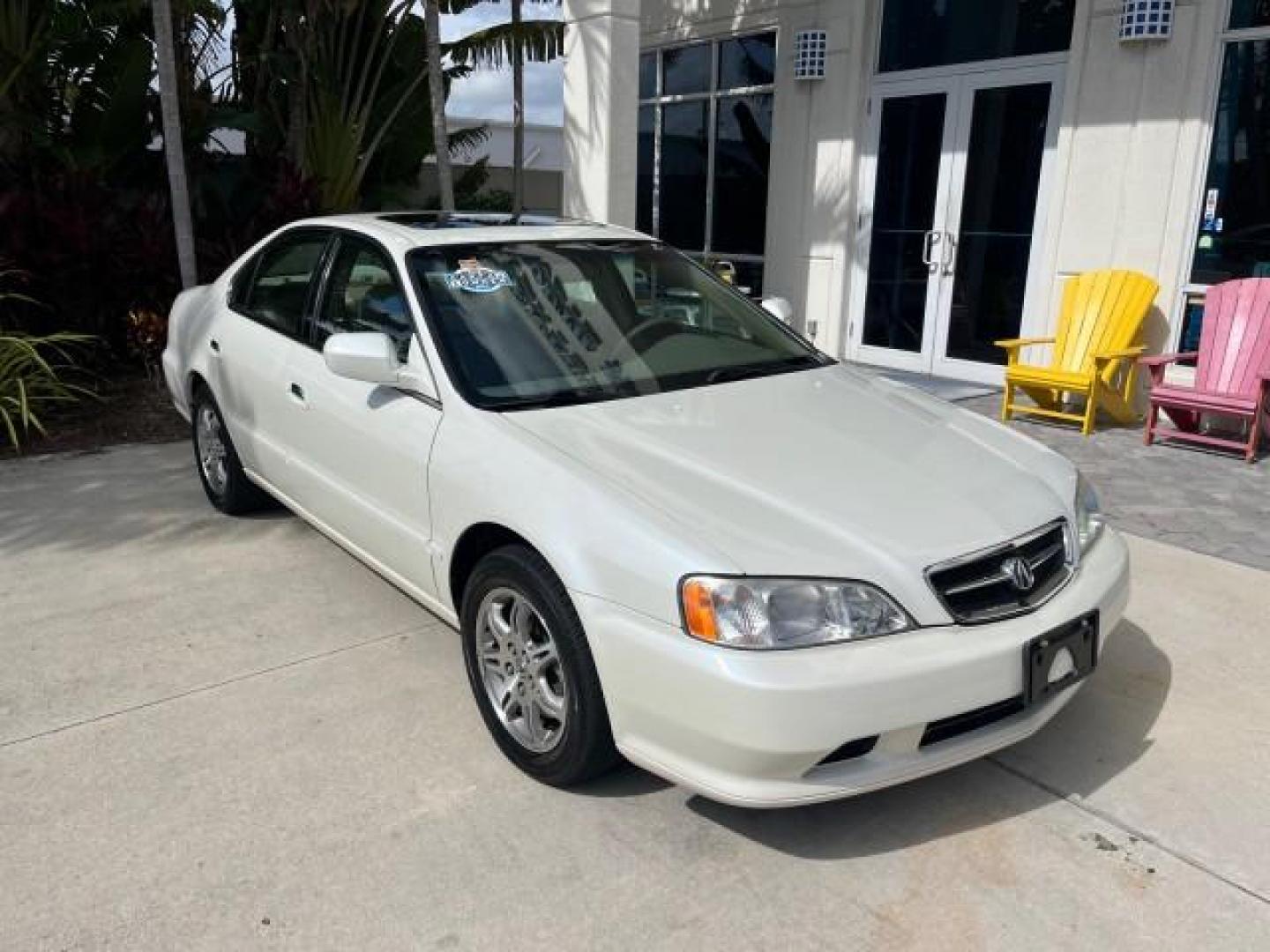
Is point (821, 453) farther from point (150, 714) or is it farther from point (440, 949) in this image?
point (150, 714)

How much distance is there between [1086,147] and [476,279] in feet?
19.5

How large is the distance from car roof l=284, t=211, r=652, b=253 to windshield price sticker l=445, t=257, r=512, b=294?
18 centimetres

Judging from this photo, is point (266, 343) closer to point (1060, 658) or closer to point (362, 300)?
point (362, 300)

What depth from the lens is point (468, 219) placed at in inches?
169

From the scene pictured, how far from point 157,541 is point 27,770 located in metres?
2.07

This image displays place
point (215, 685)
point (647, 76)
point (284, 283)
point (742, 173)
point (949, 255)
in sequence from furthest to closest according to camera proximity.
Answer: point (647, 76) → point (742, 173) → point (949, 255) → point (284, 283) → point (215, 685)

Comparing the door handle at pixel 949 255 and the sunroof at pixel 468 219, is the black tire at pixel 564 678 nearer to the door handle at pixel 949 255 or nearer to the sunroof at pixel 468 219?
the sunroof at pixel 468 219

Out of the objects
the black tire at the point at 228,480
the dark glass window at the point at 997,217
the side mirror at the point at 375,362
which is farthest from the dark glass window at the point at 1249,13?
the black tire at the point at 228,480

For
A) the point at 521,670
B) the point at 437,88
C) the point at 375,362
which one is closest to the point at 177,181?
the point at 437,88

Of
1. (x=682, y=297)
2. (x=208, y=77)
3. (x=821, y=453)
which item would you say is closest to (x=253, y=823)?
(x=821, y=453)

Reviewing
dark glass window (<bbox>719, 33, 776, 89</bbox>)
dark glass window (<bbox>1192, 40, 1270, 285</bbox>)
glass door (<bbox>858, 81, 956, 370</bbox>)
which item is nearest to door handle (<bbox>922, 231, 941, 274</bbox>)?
glass door (<bbox>858, 81, 956, 370</bbox>)

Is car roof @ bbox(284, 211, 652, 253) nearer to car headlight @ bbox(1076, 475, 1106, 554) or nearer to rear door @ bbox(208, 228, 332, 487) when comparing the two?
rear door @ bbox(208, 228, 332, 487)

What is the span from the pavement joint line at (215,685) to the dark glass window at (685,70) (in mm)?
8658

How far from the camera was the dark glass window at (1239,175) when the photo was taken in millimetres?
6910
